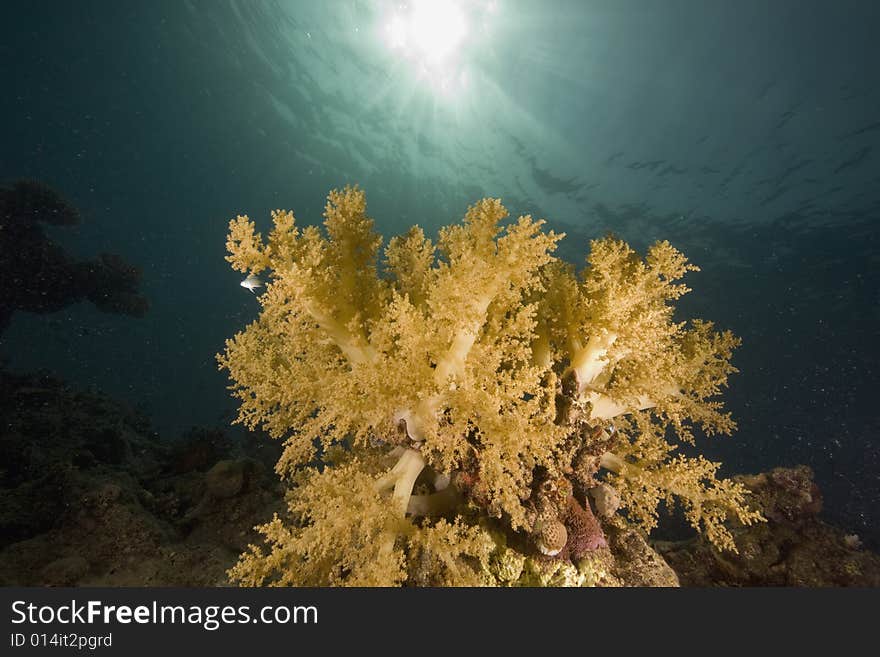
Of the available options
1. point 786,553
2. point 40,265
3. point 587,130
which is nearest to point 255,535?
point 786,553

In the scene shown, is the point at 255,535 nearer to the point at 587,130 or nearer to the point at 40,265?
the point at 40,265

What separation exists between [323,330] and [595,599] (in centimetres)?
313

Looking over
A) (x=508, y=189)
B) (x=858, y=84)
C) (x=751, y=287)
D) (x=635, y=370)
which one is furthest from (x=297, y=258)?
(x=751, y=287)

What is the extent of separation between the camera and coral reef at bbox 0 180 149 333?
13.4 meters

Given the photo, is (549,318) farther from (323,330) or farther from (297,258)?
(297,258)

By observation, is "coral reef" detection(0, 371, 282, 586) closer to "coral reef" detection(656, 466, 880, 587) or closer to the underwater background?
the underwater background

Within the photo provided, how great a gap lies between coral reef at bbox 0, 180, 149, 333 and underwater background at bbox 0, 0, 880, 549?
1.35 metres

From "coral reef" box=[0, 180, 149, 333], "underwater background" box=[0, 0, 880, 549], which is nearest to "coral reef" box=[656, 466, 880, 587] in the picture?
"underwater background" box=[0, 0, 880, 549]

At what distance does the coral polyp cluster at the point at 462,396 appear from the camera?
279 centimetres

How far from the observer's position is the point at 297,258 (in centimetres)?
332

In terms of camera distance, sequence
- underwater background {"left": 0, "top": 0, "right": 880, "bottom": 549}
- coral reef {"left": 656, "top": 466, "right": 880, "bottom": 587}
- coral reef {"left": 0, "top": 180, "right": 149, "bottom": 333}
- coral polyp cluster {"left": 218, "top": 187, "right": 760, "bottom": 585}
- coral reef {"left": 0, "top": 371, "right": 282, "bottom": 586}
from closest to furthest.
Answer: coral polyp cluster {"left": 218, "top": 187, "right": 760, "bottom": 585}, coral reef {"left": 0, "top": 371, "right": 282, "bottom": 586}, coral reef {"left": 656, "top": 466, "right": 880, "bottom": 587}, coral reef {"left": 0, "top": 180, "right": 149, "bottom": 333}, underwater background {"left": 0, "top": 0, "right": 880, "bottom": 549}

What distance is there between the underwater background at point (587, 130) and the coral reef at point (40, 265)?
53.1 inches

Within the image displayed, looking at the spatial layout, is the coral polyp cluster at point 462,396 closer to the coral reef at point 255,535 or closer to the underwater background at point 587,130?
the coral reef at point 255,535

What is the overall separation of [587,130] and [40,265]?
29.1 metres
